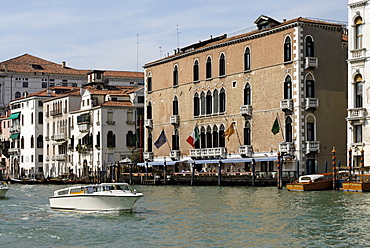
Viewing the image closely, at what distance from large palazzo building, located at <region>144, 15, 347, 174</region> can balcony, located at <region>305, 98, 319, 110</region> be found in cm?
6

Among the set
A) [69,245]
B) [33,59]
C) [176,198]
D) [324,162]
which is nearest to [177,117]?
[324,162]

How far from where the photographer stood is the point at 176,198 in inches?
1511

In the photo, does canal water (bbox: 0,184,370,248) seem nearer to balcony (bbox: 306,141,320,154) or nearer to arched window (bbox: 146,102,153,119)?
balcony (bbox: 306,141,320,154)

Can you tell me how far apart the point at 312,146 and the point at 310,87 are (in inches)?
139

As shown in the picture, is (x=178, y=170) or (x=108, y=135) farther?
(x=108, y=135)

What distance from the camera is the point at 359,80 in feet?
142

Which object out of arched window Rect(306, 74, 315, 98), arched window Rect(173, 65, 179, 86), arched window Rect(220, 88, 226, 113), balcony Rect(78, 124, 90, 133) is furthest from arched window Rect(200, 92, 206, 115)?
balcony Rect(78, 124, 90, 133)

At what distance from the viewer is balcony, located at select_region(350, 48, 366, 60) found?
43.1 m

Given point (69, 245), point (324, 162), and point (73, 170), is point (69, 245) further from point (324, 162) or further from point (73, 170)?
point (73, 170)

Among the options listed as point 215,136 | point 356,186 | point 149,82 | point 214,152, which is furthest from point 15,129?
point 356,186

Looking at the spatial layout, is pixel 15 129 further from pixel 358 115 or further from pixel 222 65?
pixel 358 115

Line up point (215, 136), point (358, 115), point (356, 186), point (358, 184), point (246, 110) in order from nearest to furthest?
point (358, 184)
point (356, 186)
point (358, 115)
point (246, 110)
point (215, 136)

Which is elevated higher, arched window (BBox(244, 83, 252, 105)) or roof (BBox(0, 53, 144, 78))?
roof (BBox(0, 53, 144, 78))

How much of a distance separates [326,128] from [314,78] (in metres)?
3.08
